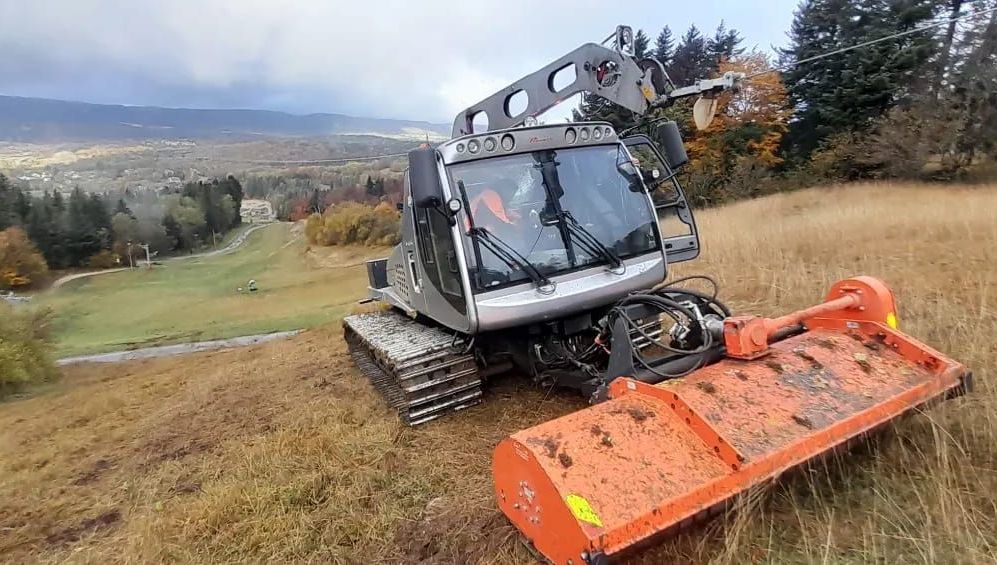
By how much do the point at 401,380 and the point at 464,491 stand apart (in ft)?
4.31

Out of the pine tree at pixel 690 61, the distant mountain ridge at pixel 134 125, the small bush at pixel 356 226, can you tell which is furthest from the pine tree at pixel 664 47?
the distant mountain ridge at pixel 134 125

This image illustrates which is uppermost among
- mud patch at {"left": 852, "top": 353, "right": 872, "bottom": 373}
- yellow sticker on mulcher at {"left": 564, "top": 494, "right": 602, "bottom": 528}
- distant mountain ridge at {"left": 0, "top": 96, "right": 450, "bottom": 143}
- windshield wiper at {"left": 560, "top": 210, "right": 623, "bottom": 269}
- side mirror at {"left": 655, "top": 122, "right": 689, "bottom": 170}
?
distant mountain ridge at {"left": 0, "top": 96, "right": 450, "bottom": 143}

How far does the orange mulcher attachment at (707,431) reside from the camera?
2.39 meters

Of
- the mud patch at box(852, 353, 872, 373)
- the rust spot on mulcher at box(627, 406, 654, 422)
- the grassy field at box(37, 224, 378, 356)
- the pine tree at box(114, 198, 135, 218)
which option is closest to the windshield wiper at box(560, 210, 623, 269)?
the mud patch at box(852, 353, 872, 373)

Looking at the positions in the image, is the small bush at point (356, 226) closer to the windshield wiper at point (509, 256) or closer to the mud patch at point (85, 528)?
the mud patch at point (85, 528)

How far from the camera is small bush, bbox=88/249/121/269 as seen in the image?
5684 cm

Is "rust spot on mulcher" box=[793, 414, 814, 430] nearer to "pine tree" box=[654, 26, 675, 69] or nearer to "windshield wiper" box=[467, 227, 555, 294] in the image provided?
"windshield wiper" box=[467, 227, 555, 294]

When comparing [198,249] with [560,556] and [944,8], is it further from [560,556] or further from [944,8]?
[560,556]

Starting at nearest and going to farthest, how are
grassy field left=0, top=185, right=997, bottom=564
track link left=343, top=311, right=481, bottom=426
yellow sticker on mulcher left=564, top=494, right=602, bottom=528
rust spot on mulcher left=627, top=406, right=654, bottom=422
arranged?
yellow sticker on mulcher left=564, top=494, right=602, bottom=528 → grassy field left=0, top=185, right=997, bottom=564 → rust spot on mulcher left=627, top=406, right=654, bottom=422 → track link left=343, top=311, right=481, bottom=426

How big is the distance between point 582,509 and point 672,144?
3786mm

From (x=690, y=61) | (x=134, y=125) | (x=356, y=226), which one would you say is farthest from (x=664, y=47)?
(x=134, y=125)

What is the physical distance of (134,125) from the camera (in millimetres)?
158625

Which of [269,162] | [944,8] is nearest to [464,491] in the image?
[944,8]

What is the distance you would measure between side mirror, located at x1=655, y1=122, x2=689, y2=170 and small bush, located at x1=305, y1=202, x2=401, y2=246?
43.2 m
